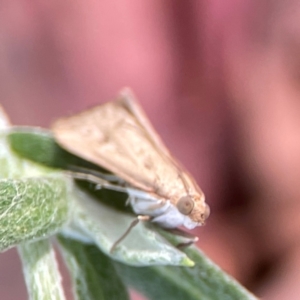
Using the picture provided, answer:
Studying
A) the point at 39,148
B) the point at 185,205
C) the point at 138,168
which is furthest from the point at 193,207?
the point at 39,148

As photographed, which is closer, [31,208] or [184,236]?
[31,208]

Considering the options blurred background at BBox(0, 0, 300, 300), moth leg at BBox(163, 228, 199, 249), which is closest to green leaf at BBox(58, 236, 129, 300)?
moth leg at BBox(163, 228, 199, 249)

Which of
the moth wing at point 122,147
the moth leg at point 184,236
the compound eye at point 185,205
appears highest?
the moth wing at point 122,147

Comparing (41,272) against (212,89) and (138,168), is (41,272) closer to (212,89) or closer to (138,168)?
(138,168)

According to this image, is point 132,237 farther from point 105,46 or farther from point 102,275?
point 105,46

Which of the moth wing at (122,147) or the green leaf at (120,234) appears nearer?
the green leaf at (120,234)

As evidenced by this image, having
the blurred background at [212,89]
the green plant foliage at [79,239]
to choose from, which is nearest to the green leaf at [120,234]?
the green plant foliage at [79,239]

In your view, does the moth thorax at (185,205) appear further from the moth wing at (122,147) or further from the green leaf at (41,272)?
the green leaf at (41,272)
